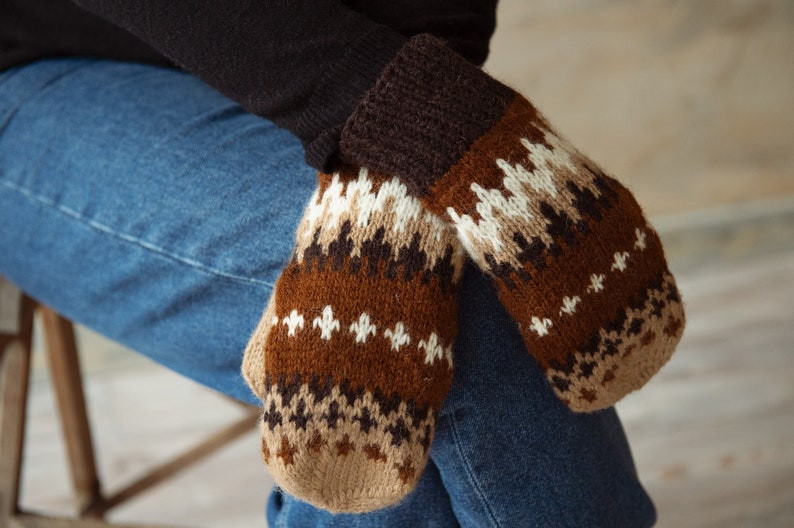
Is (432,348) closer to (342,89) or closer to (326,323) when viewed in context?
(326,323)

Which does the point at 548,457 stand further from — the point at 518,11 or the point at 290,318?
the point at 518,11

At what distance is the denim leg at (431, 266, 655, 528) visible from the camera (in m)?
0.55

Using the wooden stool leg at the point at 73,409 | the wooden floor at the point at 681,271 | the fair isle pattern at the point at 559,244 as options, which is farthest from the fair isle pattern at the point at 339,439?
the wooden floor at the point at 681,271

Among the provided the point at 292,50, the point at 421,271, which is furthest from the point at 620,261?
the point at 292,50

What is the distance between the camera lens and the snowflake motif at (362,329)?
493mm

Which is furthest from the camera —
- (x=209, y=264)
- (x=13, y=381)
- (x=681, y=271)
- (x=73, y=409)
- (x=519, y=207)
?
(x=681, y=271)

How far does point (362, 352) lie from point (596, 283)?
6.1 inches

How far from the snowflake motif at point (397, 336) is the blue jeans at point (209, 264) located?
60 millimetres

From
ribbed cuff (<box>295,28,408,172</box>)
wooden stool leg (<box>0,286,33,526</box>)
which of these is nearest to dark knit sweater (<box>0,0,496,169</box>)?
ribbed cuff (<box>295,28,408,172</box>)

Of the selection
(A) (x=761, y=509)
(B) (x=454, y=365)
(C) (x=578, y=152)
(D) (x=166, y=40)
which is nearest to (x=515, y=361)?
(B) (x=454, y=365)

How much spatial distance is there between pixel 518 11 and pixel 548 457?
3.92ft

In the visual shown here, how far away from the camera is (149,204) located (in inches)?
24.3

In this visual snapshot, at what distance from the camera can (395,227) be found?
51 cm

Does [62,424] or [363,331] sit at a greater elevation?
[363,331]
